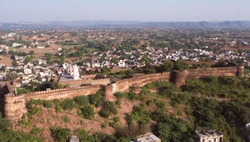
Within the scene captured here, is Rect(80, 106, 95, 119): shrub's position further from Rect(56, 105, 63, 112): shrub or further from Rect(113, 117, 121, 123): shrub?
Rect(113, 117, 121, 123): shrub

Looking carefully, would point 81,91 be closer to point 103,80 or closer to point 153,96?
point 103,80

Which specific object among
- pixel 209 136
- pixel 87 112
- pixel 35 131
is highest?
pixel 87 112

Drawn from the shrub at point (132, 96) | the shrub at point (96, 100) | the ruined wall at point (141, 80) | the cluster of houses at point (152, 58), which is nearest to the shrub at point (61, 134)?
the shrub at point (96, 100)

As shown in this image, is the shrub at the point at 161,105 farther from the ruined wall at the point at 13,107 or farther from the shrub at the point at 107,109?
the ruined wall at the point at 13,107

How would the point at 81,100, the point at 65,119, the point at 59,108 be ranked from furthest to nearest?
the point at 81,100, the point at 59,108, the point at 65,119

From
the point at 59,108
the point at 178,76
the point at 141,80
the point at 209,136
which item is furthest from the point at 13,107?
the point at 178,76

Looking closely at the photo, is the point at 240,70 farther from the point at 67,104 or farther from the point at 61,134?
the point at 61,134

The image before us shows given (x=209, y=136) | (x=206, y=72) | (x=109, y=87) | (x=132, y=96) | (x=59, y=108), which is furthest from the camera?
(x=206, y=72)

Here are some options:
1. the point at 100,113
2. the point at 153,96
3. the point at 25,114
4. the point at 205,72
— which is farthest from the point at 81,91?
the point at 205,72
